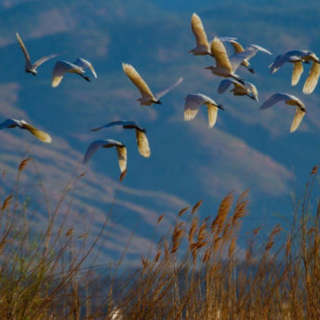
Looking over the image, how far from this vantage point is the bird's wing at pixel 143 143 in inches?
79.7

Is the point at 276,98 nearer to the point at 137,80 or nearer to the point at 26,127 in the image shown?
the point at 137,80

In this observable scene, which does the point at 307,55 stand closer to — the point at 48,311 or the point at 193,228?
the point at 193,228

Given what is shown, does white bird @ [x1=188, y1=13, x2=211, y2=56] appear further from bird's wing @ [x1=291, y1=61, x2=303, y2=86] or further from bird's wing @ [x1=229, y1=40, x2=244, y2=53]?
bird's wing @ [x1=291, y1=61, x2=303, y2=86]

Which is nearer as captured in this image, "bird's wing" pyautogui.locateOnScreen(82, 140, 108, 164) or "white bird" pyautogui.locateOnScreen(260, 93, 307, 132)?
"bird's wing" pyautogui.locateOnScreen(82, 140, 108, 164)

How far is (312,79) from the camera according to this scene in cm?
284

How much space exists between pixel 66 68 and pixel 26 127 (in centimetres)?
49

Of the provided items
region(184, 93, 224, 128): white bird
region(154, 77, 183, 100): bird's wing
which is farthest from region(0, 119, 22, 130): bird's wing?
region(184, 93, 224, 128): white bird

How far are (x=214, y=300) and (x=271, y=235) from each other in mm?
449

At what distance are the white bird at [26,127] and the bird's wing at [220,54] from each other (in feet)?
2.37

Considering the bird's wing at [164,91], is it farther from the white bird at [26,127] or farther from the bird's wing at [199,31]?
the white bird at [26,127]

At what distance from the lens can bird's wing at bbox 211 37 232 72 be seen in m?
2.27

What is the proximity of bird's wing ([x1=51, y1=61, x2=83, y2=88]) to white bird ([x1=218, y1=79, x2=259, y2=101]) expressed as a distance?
597 mm

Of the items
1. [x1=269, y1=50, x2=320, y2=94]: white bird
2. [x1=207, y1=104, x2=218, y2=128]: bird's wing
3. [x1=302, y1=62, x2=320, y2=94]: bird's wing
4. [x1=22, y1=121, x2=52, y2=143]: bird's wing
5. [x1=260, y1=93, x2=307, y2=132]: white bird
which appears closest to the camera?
[x1=22, y1=121, x2=52, y2=143]: bird's wing

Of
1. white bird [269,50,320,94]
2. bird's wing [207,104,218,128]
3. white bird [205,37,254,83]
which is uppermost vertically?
white bird [269,50,320,94]
